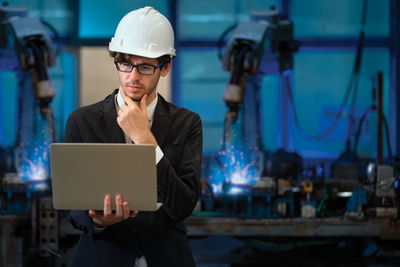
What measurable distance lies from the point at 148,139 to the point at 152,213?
0.21m

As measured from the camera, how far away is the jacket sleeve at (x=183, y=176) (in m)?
1.29

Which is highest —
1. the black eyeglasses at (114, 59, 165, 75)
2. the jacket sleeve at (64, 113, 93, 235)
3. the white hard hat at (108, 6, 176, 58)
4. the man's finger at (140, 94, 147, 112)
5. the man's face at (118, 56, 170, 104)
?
the white hard hat at (108, 6, 176, 58)

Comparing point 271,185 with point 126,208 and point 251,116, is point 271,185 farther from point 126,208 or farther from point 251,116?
point 126,208

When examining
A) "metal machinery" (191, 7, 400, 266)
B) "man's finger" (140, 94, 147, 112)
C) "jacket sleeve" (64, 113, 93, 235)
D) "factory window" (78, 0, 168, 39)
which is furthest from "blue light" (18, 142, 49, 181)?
"man's finger" (140, 94, 147, 112)

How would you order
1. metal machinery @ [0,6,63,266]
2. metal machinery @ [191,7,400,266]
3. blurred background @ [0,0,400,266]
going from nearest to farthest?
metal machinery @ [191,7,400,266], blurred background @ [0,0,400,266], metal machinery @ [0,6,63,266]

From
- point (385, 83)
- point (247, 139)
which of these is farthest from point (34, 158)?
Answer: point (385, 83)

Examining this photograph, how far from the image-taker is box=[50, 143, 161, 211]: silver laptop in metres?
1.21

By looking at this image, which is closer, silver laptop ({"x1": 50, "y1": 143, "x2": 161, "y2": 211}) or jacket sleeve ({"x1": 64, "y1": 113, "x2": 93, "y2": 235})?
silver laptop ({"x1": 50, "y1": 143, "x2": 161, "y2": 211})

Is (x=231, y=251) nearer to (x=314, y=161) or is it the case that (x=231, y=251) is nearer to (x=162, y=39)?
(x=314, y=161)

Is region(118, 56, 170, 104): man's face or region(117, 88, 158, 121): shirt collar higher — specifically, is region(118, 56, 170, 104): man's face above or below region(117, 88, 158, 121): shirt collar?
above

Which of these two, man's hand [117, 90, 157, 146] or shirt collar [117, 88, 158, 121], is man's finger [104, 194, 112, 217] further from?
shirt collar [117, 88, 158, 121]

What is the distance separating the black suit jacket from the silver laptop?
8 centimetres

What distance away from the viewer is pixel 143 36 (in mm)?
1438

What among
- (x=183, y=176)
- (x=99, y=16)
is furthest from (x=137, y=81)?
(x=99, y=16)
